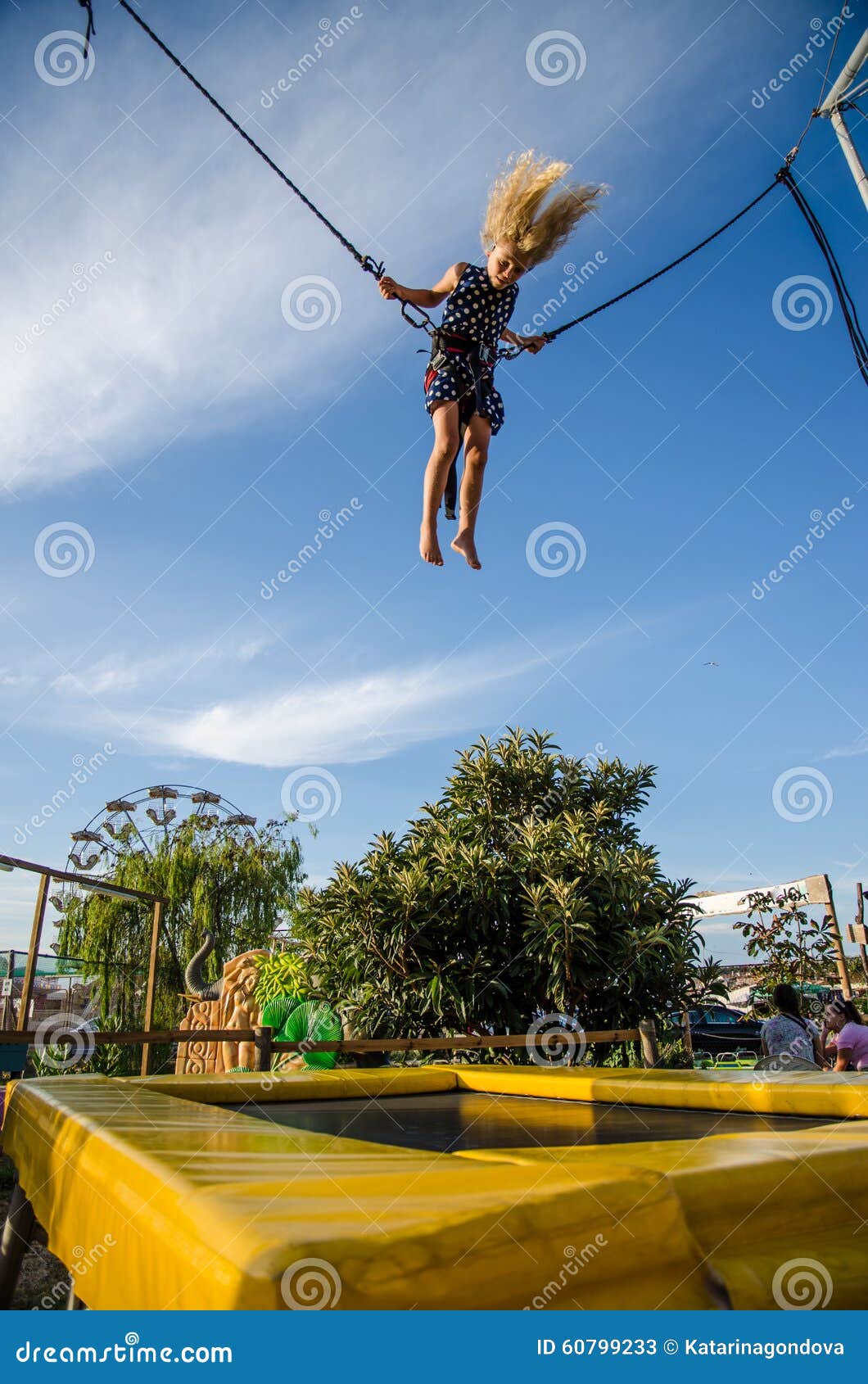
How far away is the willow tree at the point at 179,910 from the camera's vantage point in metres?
10.9

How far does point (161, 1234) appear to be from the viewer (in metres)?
0.72

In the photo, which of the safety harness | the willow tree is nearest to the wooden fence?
the safety harness

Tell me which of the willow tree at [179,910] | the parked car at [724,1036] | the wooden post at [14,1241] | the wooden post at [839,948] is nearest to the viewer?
the wooden post at [14,1241]

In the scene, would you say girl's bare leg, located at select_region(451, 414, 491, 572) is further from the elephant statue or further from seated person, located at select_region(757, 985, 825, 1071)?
the elephant statue

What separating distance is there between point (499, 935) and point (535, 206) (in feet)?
12.6

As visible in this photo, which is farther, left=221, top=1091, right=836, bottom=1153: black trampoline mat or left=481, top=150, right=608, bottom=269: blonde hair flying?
left=481, top=150, right=608, bottom=269: blonde hair flying

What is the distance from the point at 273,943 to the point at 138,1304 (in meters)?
11.9

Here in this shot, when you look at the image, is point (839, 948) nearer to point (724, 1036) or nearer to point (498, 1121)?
point (724, 1036)

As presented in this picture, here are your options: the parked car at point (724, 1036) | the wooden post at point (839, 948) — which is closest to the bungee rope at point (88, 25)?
the wooden post at point (839, 948)

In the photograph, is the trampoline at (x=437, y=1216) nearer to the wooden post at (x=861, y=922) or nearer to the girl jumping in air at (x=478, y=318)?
the girl jumping in air at (x=478, y=318)

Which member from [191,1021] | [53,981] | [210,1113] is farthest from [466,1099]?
[53,981]

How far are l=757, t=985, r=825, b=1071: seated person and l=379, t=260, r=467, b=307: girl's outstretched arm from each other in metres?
3.20

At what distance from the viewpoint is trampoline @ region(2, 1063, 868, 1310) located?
62 centimetres

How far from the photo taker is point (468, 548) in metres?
2.53
